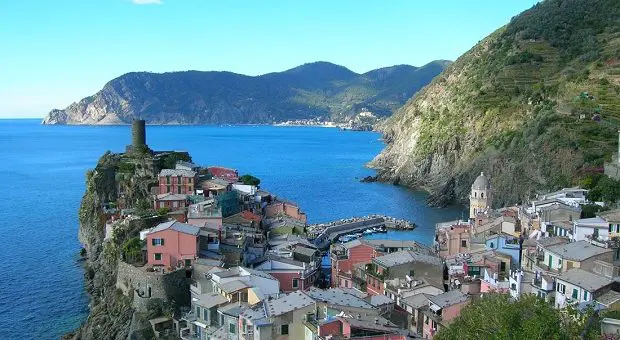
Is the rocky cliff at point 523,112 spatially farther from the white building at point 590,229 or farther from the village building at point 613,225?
the white building at point 590,229

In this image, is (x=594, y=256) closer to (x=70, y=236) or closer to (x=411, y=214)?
(x=411, y=214)

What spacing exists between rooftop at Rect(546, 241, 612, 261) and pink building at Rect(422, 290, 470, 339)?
4.74 metres

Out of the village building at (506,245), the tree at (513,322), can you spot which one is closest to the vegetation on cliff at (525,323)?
the tree at (513,322)

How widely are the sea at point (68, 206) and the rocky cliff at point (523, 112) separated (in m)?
5.92

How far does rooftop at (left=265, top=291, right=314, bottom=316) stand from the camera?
2355 cm

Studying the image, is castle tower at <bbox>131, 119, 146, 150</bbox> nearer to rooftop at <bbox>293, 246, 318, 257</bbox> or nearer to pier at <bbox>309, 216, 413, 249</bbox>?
pier at <bbox>309, 216, 413, 249</bbox>

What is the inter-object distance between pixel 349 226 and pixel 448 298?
31.9 meters

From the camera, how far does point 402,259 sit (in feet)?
106

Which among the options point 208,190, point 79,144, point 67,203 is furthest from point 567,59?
point 79,144

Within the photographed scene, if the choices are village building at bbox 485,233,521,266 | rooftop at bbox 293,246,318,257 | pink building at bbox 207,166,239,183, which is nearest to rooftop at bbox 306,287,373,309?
rooftop at bbox 293,246,318,257

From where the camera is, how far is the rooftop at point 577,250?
2686 centimetres

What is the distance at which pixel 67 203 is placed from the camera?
75.2 meters

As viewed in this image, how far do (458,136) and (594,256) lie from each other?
2404 inches

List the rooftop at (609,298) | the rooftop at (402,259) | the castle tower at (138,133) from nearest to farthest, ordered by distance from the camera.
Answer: the rooftop at (609,298) → the rooftop at (402,259) → the castle tower at (138,133)
